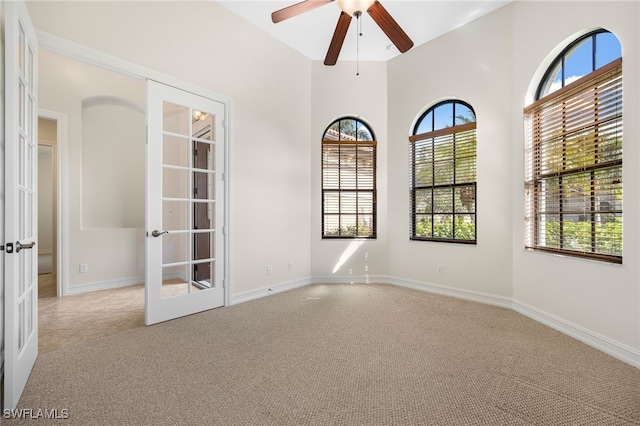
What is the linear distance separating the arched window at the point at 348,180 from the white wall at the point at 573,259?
1.92m

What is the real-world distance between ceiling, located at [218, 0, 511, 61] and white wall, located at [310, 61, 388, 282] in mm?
332

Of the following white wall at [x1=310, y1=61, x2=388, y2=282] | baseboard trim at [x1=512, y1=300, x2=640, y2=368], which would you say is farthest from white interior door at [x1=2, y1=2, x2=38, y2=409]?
baseboard trim at [x1=512, y1=300, x2=640, y2=368]

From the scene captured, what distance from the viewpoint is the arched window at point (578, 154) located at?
96.9 inches

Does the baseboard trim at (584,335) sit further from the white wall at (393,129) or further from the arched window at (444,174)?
the arched window at (444,174)

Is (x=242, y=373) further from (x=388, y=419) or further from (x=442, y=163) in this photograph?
(x=442, y=163)

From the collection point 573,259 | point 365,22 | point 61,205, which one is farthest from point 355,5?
point 61,205

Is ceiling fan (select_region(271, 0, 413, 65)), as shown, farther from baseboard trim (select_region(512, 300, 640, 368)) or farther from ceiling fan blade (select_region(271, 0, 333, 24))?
baseboard trim (select_region(512, 300, 640, 368))

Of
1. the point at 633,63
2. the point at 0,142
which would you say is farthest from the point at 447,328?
the point at 0,142

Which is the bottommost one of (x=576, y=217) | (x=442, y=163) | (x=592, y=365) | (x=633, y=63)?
(x=592, y=365)

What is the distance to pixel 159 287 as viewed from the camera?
2.96 metres

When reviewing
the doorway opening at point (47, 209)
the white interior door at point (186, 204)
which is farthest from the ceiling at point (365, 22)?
the doorway opening at point (47, 209)

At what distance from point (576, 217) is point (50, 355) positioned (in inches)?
177

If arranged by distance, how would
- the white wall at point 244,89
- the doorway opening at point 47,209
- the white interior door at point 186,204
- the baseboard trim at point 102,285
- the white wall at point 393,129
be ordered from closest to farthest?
1. the white wall at point 393,129
2. the white wall at point 244,89
3. the white interior door at point 186,204
4. the baseboard trim at point 102,285
5. the doorway opening at point 47,209

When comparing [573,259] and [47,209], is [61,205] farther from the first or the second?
[573,259]
